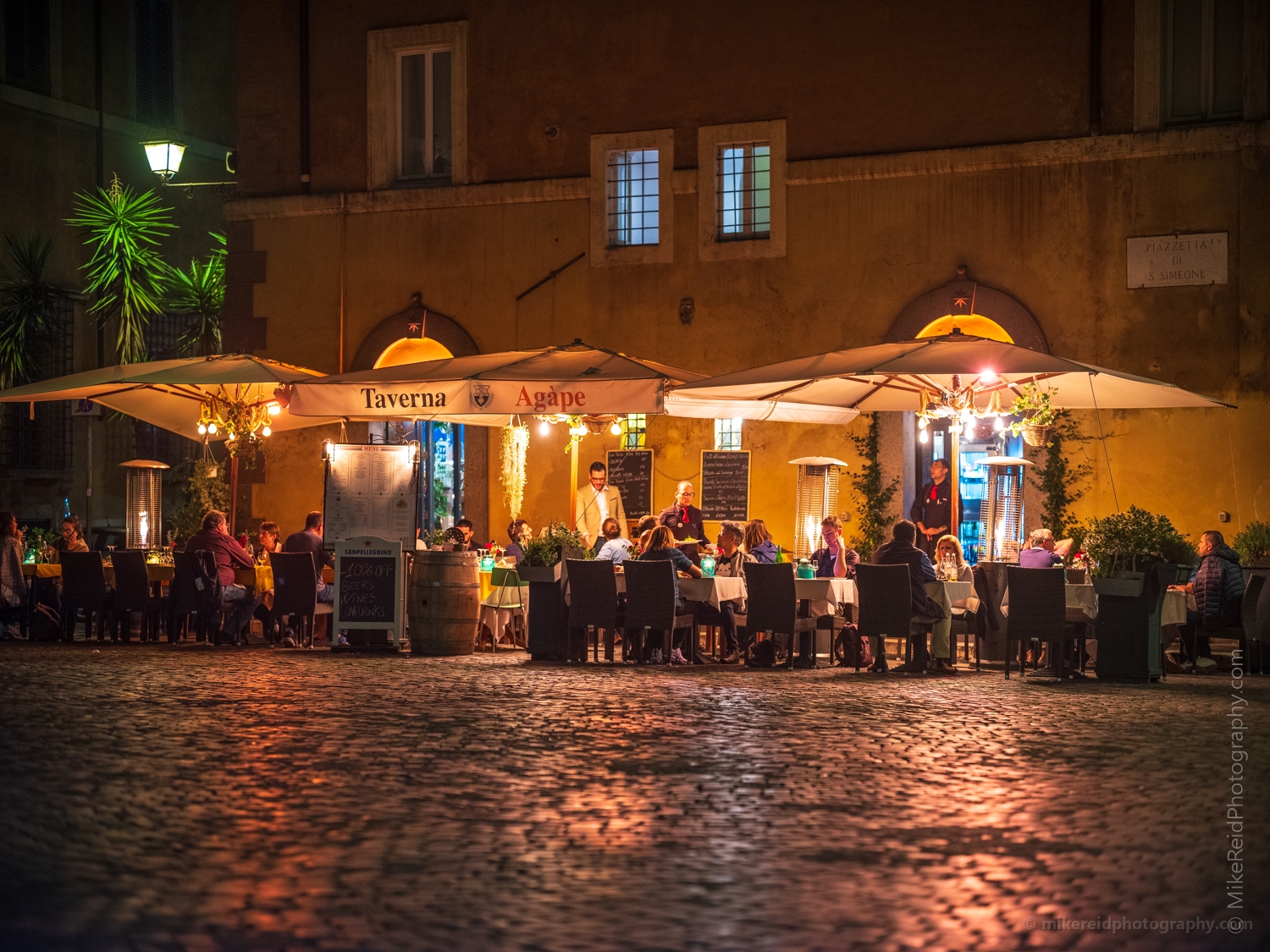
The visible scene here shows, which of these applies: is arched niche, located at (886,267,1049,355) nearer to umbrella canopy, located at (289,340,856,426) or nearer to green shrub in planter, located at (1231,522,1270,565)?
umbrella canopy, located at (289,340,856,426)

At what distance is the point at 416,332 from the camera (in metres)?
19.5

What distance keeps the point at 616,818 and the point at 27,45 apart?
85.2 ft

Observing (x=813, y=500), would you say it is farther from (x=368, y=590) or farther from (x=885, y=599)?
(x=368, y=590)

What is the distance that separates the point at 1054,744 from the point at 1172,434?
29.0 feet

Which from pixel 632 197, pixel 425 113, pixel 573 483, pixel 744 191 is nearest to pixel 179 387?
pixel 573 483

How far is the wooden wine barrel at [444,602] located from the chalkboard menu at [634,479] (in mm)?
4280

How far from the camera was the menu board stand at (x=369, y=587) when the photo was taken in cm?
1452

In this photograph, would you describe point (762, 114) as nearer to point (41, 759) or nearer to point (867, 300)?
point (867, 300)

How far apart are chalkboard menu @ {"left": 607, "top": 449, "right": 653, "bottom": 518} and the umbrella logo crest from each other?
14.7ft

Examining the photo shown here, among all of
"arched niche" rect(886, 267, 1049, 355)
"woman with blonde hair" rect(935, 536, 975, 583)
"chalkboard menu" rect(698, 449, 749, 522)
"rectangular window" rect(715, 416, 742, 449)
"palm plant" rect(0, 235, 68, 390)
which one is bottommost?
"woman with blonde hair" rect(935, 536, 975, 583)

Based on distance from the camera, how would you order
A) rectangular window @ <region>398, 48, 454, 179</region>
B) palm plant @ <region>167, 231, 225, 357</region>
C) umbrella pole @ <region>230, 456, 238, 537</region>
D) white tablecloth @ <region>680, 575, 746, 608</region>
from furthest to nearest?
1. palm plant @ <region>167, 231, 225, 357</region>
2. rectangular window @ <region>398, 48, 454, 179</region>
3. umbrella pole @ <region>230, 456, 238, 537</region>
4. white tablecloth @ <region>680, 575, 746, 608</region>

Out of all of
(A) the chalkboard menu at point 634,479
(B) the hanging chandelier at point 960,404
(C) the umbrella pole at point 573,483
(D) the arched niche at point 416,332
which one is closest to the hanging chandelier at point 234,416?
(D) the arched niche at point 416,332

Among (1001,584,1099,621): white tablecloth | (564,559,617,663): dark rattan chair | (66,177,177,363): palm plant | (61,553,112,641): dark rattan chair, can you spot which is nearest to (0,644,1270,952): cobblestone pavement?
(1001,584,1099,621): white tablecloth

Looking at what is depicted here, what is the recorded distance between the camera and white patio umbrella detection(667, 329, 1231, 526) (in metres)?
12.5
